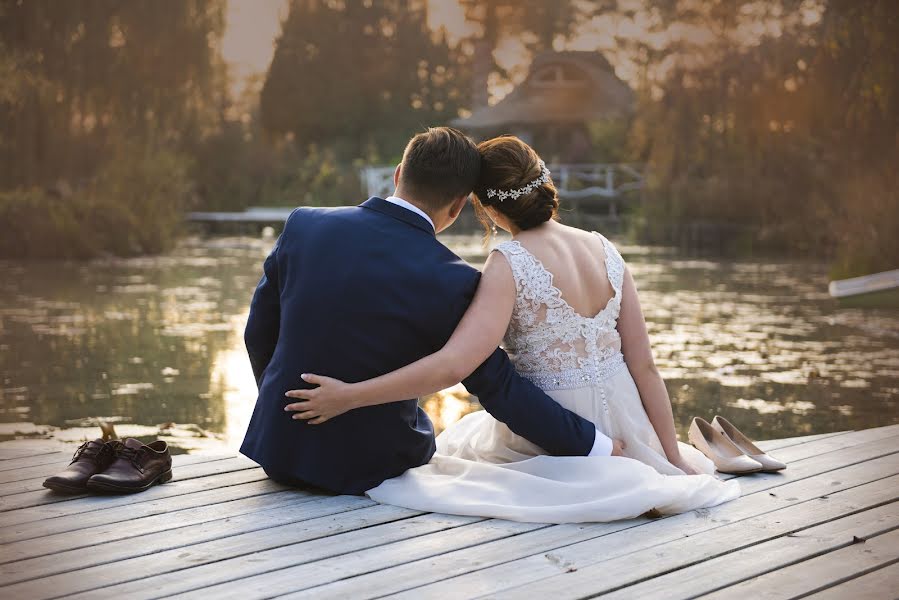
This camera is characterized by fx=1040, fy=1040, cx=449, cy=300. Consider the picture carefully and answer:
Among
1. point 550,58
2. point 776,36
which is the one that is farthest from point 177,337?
point 550,58

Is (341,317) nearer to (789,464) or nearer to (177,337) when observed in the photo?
(789,464)

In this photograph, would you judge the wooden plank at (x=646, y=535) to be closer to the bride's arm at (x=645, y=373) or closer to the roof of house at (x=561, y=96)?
the bride's arm at (x=645, y=373)

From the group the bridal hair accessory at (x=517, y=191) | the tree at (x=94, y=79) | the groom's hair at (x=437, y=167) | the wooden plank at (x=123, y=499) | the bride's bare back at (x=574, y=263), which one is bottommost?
the wooden plank at (x=123, y=499)

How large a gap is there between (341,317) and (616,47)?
26744 mm

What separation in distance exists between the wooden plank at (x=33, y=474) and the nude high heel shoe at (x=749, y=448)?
4.62 feet

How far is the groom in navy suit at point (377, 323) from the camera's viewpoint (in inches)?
95.4

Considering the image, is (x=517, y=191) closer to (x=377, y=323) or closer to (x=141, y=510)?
(x=377, y=323)

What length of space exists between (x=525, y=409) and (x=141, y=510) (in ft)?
3.08

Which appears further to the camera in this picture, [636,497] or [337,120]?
[337,120]

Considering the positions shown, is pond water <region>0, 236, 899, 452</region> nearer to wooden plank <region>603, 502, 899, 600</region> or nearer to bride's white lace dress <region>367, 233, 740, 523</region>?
bride's white lace dress <region>367, 233, 740, 523</region>

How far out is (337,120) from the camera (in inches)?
1335

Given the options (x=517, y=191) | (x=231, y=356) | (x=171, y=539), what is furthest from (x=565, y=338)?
(x=231, y=356)

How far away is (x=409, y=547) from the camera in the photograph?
2195mm

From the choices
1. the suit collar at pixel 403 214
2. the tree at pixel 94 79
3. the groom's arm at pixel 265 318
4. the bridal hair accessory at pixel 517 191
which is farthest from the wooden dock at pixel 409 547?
the tree at pixel 94 79
